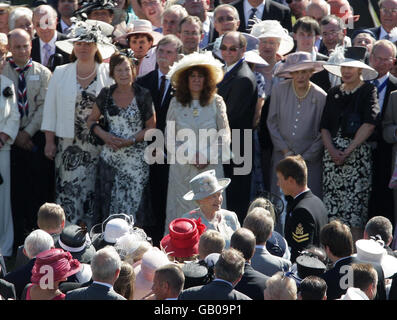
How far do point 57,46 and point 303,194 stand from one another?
4.19 meters

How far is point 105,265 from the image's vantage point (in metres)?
5.96

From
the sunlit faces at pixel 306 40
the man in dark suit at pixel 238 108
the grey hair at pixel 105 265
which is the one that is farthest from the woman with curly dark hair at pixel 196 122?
the grey hair at pixel 105 265

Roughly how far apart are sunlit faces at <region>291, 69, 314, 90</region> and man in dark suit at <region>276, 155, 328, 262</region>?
1916 mm

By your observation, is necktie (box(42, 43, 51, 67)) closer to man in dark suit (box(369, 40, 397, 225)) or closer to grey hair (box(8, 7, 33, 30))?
grey hair (box(8, 7, 33, 30))

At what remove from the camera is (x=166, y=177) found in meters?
9.73

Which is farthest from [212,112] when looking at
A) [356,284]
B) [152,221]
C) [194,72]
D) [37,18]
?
[356,284]

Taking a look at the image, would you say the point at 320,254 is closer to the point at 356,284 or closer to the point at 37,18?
the point at 356,284

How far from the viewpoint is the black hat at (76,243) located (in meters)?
7.07

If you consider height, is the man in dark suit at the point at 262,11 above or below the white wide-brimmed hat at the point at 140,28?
above

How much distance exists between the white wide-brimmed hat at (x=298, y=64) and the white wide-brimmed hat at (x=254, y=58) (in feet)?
0.84

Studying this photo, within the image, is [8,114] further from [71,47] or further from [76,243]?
[76,243]

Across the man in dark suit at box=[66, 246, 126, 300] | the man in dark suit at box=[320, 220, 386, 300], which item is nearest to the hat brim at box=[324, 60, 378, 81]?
the man in dark suit at box=[320, 220, 386, 300]

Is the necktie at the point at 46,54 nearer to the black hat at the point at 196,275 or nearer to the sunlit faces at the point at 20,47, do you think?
the sunlit faces at the point at 20,47

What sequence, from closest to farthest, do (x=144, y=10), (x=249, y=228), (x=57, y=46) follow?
1. (x=249, y=228)
2. (x=57, y=46)
3. (x=144, y=10)
